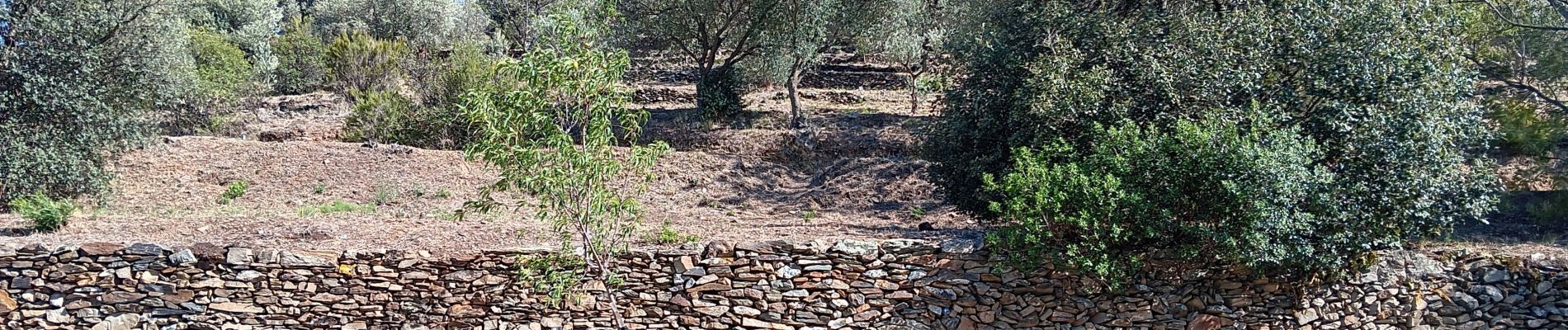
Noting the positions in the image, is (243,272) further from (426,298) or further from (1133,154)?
(1133,154)

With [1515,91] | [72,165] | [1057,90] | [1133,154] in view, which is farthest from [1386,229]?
[72,165]

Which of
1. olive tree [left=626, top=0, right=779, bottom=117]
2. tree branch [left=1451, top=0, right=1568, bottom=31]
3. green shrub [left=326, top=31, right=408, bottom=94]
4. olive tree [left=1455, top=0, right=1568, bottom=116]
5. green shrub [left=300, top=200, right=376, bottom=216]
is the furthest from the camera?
green shrub [left=326, top=31, right=408, bottom=94]

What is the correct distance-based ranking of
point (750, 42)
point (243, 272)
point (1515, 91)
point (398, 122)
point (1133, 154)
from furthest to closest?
point (750, 42) → point (398, 122) → point (1515, 91) → point (243, 272) → point (1133, 154)

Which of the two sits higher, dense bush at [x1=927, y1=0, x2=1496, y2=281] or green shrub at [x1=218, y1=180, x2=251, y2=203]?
dense bush at [x1=927, y1=0, x2=1496, y2=281]

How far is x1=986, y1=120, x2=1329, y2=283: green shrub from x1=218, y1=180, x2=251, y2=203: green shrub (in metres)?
10.2

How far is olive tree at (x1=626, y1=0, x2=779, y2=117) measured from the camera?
19031mm

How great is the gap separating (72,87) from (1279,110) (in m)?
13.7

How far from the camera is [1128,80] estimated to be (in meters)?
9.53

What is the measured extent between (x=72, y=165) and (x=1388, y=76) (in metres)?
14.6

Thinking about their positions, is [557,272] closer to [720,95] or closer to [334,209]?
[334,209]

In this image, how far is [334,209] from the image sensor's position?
12.3m

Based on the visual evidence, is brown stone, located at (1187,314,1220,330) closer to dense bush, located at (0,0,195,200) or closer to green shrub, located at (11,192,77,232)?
green shrub, located at (11,192,77,232)

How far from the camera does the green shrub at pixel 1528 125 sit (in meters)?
13.2

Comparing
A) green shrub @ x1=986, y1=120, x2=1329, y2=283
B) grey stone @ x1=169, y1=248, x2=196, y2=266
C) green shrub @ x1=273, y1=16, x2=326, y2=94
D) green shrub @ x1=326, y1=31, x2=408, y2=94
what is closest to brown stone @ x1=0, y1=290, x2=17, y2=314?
grey stone @ x1=169, y1=248, x2=196, y2=266
